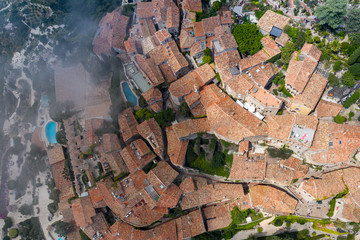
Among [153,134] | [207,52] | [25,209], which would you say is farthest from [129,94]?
[25,209]

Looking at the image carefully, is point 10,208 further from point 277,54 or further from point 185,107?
point 277,54

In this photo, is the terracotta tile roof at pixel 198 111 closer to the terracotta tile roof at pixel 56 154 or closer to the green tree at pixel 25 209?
the terracotta tile roof at pixel 56 154

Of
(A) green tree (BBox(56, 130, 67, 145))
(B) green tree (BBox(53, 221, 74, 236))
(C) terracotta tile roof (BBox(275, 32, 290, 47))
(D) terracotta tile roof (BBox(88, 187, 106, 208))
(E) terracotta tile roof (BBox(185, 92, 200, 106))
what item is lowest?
(B) green tree (BBox(53, 221, 74, 236))

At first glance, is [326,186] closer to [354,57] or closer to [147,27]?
[354,57]

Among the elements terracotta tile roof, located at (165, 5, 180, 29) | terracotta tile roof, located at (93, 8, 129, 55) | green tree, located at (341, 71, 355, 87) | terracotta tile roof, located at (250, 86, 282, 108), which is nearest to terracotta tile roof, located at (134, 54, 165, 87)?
terracotta tile roof, located at (165, 5, 180, 29)

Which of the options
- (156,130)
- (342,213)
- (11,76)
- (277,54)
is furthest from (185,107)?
(11,76)

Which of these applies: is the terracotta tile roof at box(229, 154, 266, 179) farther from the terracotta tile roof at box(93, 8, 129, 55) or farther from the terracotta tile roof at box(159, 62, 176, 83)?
the terracotta tile roof at box(93, 8, 129, 55)

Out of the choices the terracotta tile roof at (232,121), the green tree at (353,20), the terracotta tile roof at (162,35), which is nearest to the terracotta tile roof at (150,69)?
the terracotta tile roof at (162,35)
